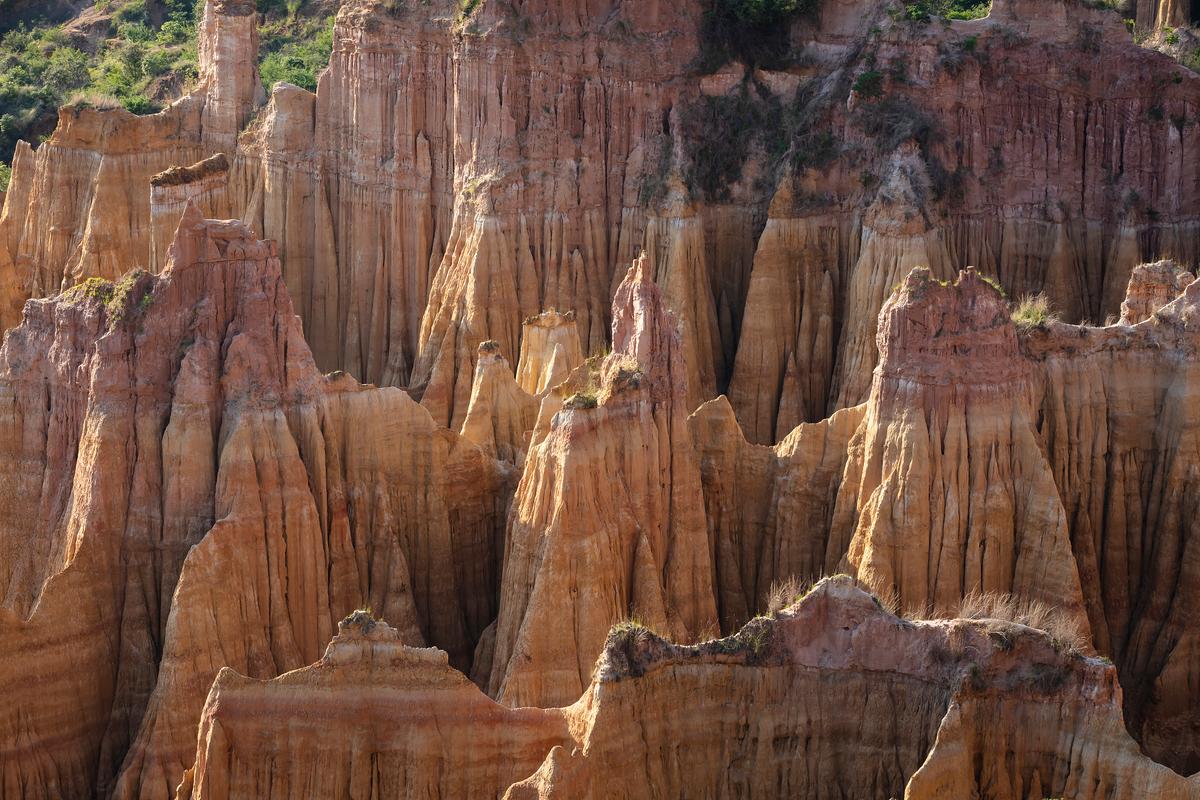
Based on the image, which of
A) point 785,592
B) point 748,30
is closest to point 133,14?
point 748,30

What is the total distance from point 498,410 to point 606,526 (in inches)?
393

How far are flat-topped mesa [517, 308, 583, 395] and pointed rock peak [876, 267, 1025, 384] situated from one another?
1392 centimetres

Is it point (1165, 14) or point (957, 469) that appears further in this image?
point (1165, 14)

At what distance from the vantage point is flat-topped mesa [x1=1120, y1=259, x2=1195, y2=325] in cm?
5166

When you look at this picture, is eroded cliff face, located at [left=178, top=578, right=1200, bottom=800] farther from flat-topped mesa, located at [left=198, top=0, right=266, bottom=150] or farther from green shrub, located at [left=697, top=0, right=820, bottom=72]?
flat-topped mesa, located at [left=198, top=0, right=266, bottom=150]

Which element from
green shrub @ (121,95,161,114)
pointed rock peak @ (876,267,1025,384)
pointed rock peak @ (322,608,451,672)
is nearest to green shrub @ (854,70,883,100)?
pointed rock peak @ (876,267,1025,384)

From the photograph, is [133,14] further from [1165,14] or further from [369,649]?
[369,649]

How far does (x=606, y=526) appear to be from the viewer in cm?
4534

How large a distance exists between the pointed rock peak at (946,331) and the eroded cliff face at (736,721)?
849 cm

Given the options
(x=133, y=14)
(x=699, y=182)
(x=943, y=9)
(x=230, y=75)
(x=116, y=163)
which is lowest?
(x=699, y=182)

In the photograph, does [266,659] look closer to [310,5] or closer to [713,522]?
[713,522]

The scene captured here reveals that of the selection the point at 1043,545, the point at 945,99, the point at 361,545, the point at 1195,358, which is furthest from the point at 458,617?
the point at 945,99

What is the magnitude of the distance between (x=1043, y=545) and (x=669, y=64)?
74.0 feet

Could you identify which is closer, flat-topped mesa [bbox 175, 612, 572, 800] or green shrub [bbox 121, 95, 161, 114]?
flat-topped mesa [bbox 175, 612, 572, 800]
